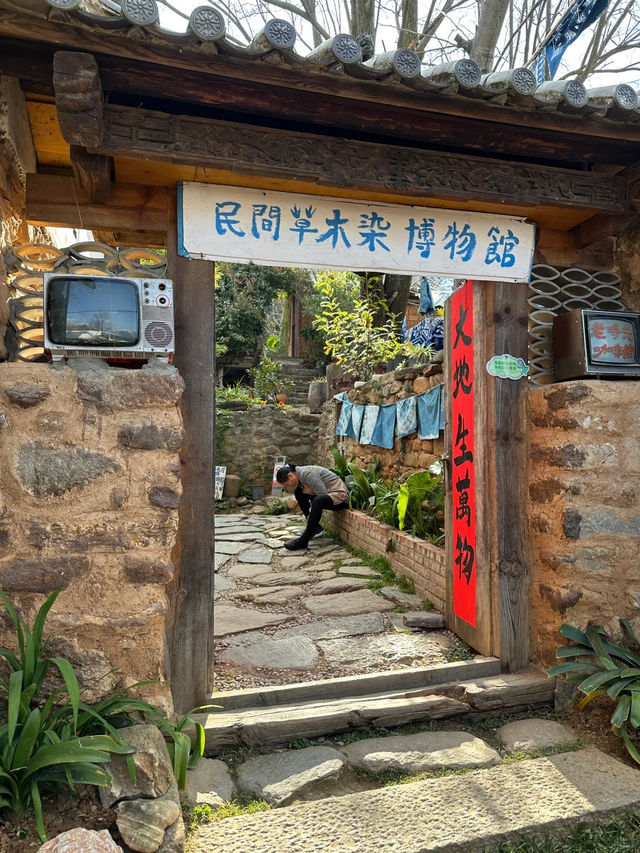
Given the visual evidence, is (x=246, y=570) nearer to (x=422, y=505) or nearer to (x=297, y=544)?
(x=297, y=544)

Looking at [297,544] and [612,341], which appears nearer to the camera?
[612,341]

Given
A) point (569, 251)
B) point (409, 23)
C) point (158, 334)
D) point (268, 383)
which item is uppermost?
point (409, 23)

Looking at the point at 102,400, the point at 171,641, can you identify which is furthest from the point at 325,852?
the point at 102,400

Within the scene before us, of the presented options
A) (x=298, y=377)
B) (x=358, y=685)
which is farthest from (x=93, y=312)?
(x=298, y=377)

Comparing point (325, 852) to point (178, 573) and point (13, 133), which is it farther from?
point (13, 133)

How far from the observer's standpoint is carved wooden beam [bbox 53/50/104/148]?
88.1 inches

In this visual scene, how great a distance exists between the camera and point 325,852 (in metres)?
2.01

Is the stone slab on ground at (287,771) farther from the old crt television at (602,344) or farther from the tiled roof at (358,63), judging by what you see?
the tiled roof at (358,63)

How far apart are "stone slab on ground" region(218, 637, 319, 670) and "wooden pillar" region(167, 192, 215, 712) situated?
76 cm

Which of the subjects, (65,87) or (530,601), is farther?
(530,601)

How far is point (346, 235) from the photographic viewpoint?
3193mm

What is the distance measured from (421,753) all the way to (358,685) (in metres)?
0.57

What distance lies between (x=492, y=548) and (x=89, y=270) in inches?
112

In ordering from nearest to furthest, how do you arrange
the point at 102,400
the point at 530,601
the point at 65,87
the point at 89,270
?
1. the point at 65,87
2. the point at 102,400
3. the point at 89,270
4. the point at 530,601
